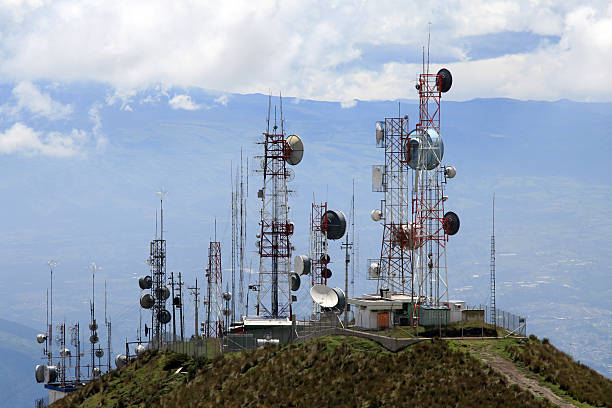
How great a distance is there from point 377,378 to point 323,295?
17147 millimetres

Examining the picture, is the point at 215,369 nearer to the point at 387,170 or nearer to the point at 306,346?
the point at 306,346

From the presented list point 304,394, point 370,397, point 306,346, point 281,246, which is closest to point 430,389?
point 370,397

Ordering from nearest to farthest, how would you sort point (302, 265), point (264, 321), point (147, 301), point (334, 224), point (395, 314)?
point (395, 314) → point (264, 321) → point (302, 265) → point (334, 224) → point (147, 301)

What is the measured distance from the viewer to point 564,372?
184 feet

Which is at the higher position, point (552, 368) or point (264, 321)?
point (264, 321)

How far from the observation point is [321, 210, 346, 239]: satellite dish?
79.7 metres

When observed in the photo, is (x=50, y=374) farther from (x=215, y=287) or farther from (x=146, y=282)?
(x=215, y=287)

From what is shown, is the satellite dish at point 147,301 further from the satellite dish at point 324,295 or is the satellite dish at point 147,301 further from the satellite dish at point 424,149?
the satellite dish at point 424,149

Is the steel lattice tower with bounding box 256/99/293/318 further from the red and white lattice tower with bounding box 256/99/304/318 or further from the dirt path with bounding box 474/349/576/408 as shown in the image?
the dirt path with bounding box 474/349/576/408

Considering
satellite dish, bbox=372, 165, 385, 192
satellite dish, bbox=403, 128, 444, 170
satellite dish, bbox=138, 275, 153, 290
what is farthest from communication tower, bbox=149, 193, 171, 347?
satellite dish, bbox=403, 128, 444, 170

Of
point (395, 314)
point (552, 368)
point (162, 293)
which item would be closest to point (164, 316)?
point (162, 293)

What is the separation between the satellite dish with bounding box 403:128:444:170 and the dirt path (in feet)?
58.3

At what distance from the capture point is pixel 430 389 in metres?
52.4

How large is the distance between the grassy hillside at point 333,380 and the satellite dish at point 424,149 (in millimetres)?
15834
